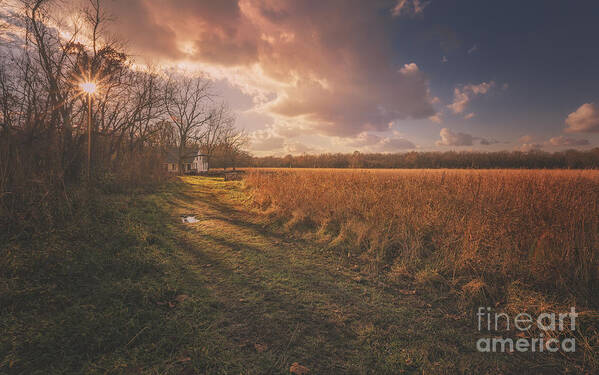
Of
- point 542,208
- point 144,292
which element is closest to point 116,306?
point 144,292

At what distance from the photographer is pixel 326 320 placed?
307cm

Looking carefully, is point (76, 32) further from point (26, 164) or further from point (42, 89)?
point (26, 164)

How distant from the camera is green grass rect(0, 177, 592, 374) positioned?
7.58ft

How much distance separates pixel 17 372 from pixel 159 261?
103 inches

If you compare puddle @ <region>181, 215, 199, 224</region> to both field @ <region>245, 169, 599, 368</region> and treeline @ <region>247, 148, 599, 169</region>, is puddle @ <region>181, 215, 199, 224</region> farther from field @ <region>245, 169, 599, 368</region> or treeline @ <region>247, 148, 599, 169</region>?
treeline @ <region>247, 148, 599, 169</region>

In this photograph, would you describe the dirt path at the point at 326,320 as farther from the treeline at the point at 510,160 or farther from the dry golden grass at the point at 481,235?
the treeline at the point at 510,160

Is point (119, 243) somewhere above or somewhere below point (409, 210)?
below

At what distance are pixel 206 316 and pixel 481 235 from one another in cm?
553

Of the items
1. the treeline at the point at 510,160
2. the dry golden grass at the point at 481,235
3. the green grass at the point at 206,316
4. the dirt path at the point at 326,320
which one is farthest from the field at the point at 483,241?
the treeline at the point at 510,160

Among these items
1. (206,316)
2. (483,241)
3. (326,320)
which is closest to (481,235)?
(483,241)

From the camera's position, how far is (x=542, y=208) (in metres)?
5.06

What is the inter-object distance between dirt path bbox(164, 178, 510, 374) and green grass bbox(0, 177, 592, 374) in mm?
16

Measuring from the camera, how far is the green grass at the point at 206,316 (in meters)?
2.31

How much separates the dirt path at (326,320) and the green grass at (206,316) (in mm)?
16
